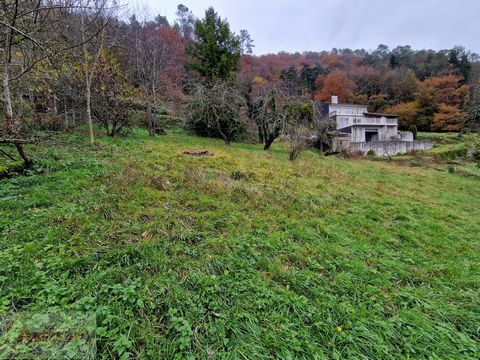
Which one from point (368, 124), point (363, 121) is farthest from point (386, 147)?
point (363, 121)

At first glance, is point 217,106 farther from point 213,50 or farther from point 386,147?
point 386,147

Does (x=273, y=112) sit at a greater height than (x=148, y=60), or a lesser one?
lesser

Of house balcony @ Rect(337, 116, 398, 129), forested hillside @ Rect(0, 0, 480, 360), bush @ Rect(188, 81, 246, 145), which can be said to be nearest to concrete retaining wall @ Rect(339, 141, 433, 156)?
house balcony @ Rect(337, 116, 398, 129)

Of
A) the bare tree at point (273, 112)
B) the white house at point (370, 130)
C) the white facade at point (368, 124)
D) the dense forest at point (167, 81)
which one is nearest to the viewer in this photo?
the dense forest at point (167, 81)

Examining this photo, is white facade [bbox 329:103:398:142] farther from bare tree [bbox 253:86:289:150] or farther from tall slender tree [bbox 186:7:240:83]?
bare tree [bbox 253:86:289:150]

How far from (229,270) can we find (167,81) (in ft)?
55.8

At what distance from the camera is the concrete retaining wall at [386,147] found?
20019mm

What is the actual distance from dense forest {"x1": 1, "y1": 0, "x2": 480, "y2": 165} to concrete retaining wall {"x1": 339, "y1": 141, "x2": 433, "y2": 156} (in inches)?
274

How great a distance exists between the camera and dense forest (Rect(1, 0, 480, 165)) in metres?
4.39

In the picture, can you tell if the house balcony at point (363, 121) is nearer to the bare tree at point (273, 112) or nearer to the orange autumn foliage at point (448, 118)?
the orange autumn foliage at point (448, 118)

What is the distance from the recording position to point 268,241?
327 centimetres

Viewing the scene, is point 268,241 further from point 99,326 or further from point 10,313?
point 10,313

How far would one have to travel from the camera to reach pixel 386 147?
2144 centimetres

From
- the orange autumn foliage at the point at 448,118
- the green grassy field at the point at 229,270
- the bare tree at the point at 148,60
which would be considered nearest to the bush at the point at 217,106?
the bare tree at the point at 148,60
